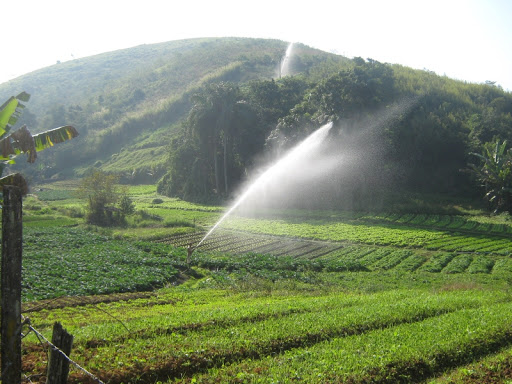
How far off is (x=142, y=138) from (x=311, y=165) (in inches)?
3034

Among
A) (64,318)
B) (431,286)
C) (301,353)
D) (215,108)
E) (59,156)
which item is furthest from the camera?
(59,156)

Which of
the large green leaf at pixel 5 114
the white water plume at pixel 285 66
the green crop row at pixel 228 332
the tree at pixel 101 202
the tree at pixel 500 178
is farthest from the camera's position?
the white water plume at pixel 285 66

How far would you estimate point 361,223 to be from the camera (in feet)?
150

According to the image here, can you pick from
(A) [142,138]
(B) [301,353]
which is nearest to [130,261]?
(B) [301,353]

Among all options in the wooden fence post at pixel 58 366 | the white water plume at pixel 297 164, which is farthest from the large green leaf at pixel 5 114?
the white water plume at pixel 297 164

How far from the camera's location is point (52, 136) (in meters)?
13.6

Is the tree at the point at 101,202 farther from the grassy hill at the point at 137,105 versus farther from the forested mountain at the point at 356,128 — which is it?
the grassy hill at the point at 137,105

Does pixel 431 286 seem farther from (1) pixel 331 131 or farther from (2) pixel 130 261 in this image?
(1) pixel 331 131

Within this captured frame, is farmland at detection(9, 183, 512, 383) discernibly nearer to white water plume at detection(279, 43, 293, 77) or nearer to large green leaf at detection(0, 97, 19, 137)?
large green leaf at detection(0, 97, 19, 137)

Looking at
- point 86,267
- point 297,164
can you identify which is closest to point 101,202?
point 86,267

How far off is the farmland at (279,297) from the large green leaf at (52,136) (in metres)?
4.98

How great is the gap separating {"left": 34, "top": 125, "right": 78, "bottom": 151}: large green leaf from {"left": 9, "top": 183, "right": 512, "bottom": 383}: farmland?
498 centimetres

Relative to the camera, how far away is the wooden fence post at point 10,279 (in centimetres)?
690

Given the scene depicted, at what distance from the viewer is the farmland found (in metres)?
9.96
